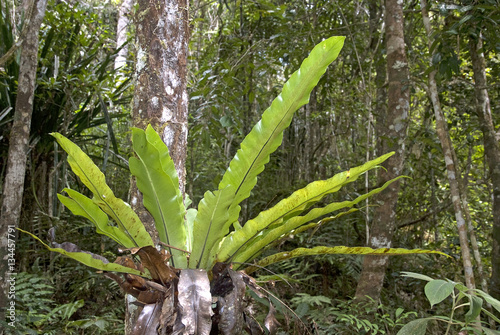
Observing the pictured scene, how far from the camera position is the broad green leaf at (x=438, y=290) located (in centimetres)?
129

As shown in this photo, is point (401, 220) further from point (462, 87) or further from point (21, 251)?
point (21, 251)

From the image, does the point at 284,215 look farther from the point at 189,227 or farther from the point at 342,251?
the point at 189,227

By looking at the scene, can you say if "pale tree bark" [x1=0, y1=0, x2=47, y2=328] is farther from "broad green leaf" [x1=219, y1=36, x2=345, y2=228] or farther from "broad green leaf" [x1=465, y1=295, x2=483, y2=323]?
"broad green leaf" [x1=465, y1=295, x2=483, y2=323]

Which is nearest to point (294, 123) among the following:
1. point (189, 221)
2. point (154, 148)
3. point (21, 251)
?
point (21, 251)

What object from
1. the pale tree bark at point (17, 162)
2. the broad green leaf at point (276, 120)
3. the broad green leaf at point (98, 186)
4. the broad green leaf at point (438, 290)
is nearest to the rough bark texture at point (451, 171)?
the broad green leaf at point (438, 290)

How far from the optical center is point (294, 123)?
6691 millimetres

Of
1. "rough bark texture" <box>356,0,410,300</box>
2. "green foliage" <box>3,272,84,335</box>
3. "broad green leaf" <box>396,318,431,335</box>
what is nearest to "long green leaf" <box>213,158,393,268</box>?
"broad green leaf" <box>396,318,431,335</box>

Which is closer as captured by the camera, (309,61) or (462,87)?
(309,61)

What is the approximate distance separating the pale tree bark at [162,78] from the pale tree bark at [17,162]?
120 cm

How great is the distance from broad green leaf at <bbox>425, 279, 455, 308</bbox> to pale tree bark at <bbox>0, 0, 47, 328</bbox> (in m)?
2.28

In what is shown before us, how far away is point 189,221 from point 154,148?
0.55 meters

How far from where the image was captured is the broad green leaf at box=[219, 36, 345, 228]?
3.87ft

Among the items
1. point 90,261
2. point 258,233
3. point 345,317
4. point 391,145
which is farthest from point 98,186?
point 391,145

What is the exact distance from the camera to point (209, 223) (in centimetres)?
120
